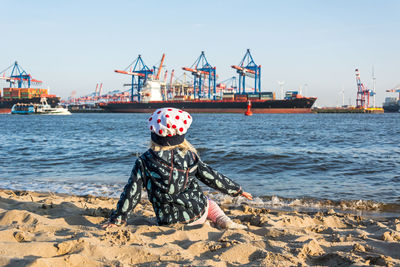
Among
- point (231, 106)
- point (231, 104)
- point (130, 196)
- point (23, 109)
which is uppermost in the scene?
point (231, 104)

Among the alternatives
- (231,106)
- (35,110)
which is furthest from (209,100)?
(35,110)

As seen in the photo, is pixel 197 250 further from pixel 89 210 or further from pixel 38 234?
pixel 89 210

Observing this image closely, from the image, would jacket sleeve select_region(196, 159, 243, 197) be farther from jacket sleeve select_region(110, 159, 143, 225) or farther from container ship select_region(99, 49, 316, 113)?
container ship select_region(99, 49, 316, 113)

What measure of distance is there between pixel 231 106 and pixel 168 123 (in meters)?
59.8

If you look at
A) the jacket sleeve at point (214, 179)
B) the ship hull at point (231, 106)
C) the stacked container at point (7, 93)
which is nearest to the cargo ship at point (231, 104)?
the ship hull at point (231, 106)

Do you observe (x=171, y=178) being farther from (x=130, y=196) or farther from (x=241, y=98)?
(x=241, y=98)

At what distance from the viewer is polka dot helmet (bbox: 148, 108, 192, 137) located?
7.85 ft

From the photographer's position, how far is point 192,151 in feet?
8.67

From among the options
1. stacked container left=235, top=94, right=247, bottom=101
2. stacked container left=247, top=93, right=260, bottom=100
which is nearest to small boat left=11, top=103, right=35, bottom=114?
stacked container left=235, top=94, right=247, bottom=101

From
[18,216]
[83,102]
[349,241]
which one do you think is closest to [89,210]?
[18,216]

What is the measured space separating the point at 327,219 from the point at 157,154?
211cm

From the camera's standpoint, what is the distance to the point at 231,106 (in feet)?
202

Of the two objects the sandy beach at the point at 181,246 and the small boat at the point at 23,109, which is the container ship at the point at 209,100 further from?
the sandy beach at the point at 181,246

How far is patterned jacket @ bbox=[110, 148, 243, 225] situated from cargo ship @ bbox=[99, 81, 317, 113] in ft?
187
